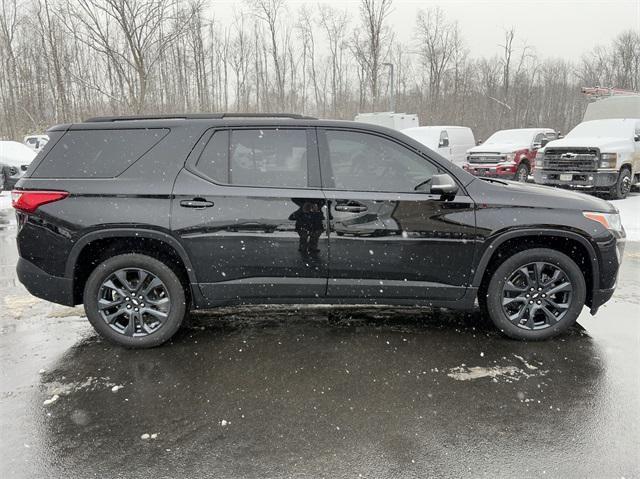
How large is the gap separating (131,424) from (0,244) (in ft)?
22.3

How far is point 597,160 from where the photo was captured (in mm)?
12312

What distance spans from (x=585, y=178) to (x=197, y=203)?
Answer: 11731 millimetres

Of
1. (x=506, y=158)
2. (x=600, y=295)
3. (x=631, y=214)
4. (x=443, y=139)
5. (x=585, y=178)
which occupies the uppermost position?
A: (x=443, y=139)

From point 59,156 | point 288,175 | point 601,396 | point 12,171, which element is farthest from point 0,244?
point 601,396

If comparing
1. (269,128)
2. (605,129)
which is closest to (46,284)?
(269,128)

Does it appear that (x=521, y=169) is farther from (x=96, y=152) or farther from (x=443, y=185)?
(x=96, y=152)

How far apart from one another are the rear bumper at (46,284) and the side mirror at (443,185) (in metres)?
2.98

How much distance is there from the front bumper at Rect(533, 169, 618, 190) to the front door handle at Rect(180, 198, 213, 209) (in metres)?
11.5

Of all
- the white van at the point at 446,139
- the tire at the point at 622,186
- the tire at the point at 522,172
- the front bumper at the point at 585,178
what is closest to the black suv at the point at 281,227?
the front bumper at the point at 585,178

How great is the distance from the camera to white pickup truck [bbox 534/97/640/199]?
40.5ft

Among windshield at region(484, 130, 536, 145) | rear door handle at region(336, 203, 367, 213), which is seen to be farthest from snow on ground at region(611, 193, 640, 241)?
rear door handle at region(336, 203, 367, 213)

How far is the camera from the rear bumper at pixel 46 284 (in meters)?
3.88

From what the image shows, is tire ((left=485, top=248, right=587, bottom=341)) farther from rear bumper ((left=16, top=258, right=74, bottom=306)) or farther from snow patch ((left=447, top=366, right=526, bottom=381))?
rear bumper ((left=16, top=258, right=74, bottom=306))

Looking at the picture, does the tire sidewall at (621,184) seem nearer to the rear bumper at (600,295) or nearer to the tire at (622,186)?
the tire at (622,186)
